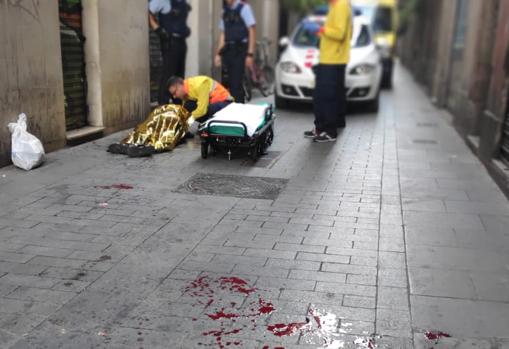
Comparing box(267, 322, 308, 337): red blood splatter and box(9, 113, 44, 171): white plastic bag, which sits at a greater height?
box(9, 113, 44, 171): white plastic bag

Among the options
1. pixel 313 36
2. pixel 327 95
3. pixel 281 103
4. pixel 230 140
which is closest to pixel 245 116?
pixel 230 140

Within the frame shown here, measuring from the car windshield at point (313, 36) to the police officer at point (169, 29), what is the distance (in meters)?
3.47

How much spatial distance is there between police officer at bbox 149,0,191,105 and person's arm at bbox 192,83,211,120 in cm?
184

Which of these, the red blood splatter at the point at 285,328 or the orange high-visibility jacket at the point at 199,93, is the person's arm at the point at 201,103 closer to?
the orange high-visibility jacket at the point at 199,93

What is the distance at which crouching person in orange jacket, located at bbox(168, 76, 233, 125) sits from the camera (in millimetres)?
7637

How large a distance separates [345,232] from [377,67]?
25.3 ft

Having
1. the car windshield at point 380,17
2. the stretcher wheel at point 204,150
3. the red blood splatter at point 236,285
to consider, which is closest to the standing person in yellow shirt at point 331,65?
the stretcher wheel at point 204,150

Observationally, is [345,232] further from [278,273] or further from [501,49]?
[501,49]

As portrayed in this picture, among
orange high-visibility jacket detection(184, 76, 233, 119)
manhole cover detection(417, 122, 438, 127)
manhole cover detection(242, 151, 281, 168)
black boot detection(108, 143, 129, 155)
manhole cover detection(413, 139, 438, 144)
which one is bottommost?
manhole cover detection(417, 122, 438, 127)

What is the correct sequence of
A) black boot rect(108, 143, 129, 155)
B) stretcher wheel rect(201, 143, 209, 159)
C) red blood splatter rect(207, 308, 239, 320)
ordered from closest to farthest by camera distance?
red blood splatter rect(207, 308, 239, 320)
stretcher wheel rect(201, 143, 209, 159)
black boot rect(108, 143, 129, 155)

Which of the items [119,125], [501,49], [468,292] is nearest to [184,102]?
[119,125]

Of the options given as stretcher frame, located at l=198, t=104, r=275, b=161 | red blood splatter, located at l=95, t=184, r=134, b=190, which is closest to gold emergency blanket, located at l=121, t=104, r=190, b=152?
stretcher frame, located at l=198, t=104, r=275, b=161

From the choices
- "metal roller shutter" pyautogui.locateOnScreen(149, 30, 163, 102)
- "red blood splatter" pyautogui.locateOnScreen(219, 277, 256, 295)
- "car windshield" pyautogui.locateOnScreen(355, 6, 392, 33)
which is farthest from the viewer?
"car windshield" pyautogui.locateOnScreen(355, 6, 392, 33)

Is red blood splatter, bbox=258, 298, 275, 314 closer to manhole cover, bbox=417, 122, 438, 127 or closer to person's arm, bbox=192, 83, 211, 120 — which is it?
person's arm, bbox=192, 83, 211, 120
